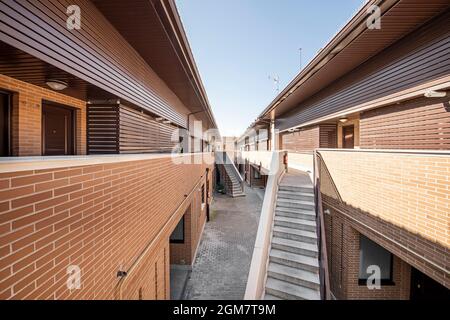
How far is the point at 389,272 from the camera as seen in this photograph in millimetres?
6066

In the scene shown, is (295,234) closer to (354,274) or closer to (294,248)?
(294,248)

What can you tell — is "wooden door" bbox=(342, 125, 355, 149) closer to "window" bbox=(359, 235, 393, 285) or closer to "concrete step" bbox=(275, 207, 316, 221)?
"concrete step" bbox=(275, 207, 316, 221)

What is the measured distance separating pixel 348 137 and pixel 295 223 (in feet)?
19.6

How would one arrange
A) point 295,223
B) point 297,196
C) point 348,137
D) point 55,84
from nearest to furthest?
1. point 55,84
2. point 295,223
3. point 297,196
4. point 348,137

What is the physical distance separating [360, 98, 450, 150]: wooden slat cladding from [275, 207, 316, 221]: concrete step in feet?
10.1

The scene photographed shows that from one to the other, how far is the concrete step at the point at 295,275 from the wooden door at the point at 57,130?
5310 mm

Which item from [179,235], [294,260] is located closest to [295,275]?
[294,260]

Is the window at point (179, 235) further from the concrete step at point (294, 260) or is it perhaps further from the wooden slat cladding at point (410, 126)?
the wooden slat cladding at point (410, 126)

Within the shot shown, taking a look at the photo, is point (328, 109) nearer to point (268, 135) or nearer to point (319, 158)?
point (319, 158)

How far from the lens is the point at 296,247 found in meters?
5.73

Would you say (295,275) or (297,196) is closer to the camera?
(295,275)

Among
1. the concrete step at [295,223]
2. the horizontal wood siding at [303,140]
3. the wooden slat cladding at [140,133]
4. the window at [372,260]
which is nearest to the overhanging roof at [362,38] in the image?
the horizontal wood siding at [303,140]

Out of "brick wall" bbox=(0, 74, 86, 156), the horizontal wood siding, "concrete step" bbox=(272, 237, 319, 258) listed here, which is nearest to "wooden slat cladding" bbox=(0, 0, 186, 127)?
"brick wall" bbox=(0, 74, 86, 156)

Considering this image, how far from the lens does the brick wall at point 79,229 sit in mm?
1428
